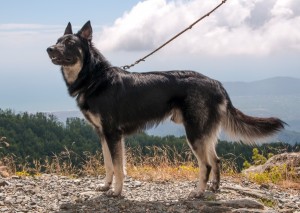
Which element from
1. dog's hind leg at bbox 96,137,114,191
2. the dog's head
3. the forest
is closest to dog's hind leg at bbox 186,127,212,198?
dog's hind leg at bbox 96,137,114,191

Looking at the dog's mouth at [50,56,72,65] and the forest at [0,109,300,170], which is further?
the forest at [0,109,300,170]

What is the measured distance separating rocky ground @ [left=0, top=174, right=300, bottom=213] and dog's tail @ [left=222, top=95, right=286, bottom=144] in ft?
3.41

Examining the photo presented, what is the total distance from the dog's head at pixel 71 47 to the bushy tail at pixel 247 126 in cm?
256

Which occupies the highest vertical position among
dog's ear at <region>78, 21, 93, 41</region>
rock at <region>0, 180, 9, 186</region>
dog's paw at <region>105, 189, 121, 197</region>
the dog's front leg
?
dog's ear at <region>78, 21, 93, 41</region>

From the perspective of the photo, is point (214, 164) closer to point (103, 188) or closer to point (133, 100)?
point (133, 100)

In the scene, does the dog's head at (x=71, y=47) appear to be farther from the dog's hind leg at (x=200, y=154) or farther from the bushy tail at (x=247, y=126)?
the bushy tail at (x=247, y=126)

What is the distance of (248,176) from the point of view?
10.0 metres

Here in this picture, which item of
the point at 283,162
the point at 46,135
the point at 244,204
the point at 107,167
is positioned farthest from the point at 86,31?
the point at 46,135

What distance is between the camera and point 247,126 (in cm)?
790

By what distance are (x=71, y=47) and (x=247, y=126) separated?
316 centimetres

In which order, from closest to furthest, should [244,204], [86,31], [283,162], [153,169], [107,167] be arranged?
[244,204]
[86,31]
[107,167]
[153,169]
[283,162]

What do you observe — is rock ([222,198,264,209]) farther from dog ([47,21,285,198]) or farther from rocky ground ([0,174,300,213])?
dog ([47,21,285,198])

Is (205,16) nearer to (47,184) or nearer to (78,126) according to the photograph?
(47,184)

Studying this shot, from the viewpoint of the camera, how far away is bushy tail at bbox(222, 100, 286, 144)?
7840mm
